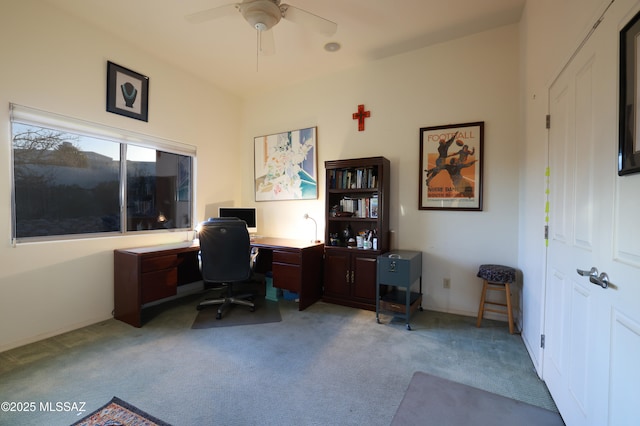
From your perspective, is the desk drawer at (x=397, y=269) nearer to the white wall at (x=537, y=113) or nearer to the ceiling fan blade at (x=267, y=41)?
the white wall at (x=537, y=113)

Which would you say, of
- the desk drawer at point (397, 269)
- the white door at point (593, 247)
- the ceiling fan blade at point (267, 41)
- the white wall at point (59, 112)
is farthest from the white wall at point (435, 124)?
the white wall at point (59, 112)

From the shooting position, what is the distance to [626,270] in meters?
1.03

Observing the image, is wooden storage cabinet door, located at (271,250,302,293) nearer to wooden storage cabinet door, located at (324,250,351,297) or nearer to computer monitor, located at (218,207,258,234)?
wooden storage cabinet door, located at (324,250,351,297)

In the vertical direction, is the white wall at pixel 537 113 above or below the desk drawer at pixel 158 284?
above

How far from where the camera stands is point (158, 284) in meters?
2.93

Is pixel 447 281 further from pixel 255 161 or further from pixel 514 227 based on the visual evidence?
pixel 255 161

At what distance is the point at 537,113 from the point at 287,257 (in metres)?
2.76

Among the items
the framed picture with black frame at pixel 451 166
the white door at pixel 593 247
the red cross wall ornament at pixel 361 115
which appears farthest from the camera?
the red cross wall ornament at pixel 361 115

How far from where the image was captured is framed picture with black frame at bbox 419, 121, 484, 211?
297 centimetres

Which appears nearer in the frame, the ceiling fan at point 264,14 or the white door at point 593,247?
the white door at point 593,247

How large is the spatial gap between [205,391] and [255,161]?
132 inches

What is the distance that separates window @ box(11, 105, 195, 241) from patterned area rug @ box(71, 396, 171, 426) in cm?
184

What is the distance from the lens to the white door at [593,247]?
102 cm

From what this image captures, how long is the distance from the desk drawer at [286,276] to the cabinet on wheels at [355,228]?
42 cm
